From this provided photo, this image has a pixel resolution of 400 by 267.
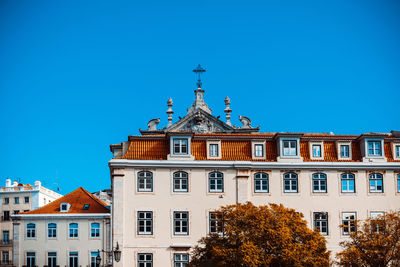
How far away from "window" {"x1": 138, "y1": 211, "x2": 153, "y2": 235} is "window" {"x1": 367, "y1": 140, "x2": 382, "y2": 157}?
58.5 feet

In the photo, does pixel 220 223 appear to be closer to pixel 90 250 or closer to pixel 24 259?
pixel 90 250

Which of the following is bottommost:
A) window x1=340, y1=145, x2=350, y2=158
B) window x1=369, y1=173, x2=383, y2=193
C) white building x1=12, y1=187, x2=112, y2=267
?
white building x1=12, y1=187, x2=112, y2=267

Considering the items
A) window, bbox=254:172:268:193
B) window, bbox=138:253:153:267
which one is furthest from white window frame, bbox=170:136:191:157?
window, bbox=138:253:153:267

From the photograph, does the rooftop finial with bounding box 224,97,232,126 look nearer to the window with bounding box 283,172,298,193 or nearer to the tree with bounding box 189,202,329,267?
the window with bounding box 283,172,298,193

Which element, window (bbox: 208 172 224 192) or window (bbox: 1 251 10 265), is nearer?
window (bbox: 208 172 224 192)

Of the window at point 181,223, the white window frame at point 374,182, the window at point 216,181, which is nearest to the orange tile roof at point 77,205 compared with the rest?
the window at point 181,223

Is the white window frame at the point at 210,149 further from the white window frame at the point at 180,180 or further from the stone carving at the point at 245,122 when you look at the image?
the stone carving at the point at 245,122

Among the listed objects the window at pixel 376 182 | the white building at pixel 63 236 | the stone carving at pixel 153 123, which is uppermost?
the stone carving at pixel 153 123

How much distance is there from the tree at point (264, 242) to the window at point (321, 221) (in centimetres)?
772

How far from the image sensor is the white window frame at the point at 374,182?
53812mm

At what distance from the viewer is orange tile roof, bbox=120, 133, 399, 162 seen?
53.4 metres

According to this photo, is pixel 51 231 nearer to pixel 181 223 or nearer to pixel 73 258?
pixel 73 258

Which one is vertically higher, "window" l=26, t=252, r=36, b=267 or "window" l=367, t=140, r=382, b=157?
"window" l=367, t=140, r=382, b=157

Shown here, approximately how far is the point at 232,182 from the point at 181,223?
4967mm
